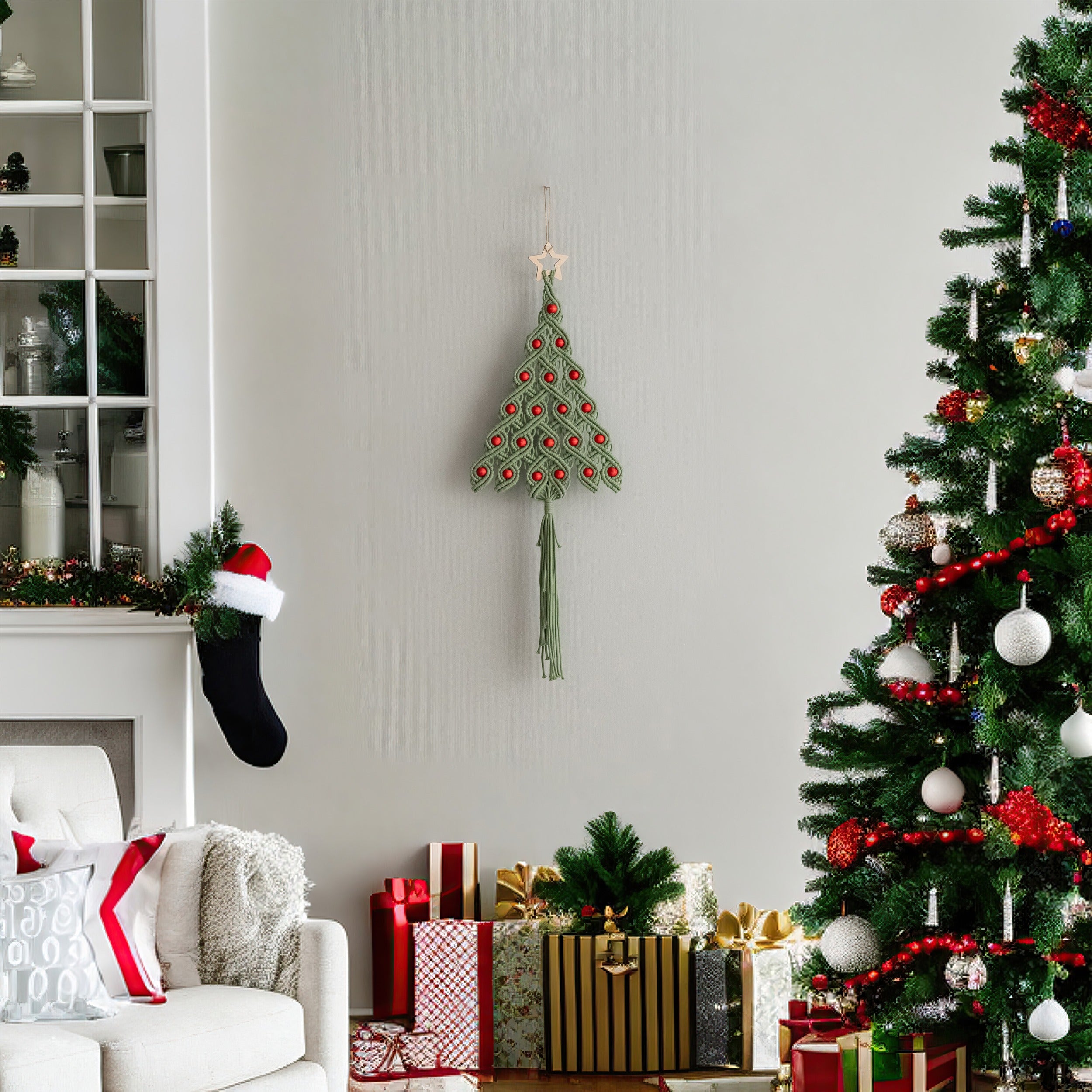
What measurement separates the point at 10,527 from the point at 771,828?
2.20 m

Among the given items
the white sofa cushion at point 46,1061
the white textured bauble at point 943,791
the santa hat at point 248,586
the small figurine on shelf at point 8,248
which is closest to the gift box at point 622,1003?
the santa hat at point 248,586

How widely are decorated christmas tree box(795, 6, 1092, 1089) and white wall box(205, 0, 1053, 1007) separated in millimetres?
1446

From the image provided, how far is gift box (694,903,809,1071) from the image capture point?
10.1 ft

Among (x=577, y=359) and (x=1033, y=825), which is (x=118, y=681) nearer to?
(x=577, y=359)

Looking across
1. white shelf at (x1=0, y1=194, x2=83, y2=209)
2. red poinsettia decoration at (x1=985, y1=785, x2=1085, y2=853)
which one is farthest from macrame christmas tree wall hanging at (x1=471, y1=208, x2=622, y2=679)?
red poinsettia decoration at (x1=985, y1=785, x2=1085, y2=853)

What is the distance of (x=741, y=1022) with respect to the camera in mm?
3100

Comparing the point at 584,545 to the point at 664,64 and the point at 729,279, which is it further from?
the point at 664,64

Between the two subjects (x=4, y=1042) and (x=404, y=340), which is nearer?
(x=4, y=1042)

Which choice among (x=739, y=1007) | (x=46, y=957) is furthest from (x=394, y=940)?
(x=46, y=957)

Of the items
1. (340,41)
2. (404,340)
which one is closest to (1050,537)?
(404,340)

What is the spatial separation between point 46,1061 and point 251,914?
558 millimetres

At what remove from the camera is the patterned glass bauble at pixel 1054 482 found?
1821 millimetres

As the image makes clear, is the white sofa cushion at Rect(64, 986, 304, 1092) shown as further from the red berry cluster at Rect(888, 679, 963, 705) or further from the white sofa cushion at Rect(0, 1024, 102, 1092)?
the red berry cluster at Rect(888, 679, 963, 705)

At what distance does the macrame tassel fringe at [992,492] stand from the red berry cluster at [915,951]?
622mm
